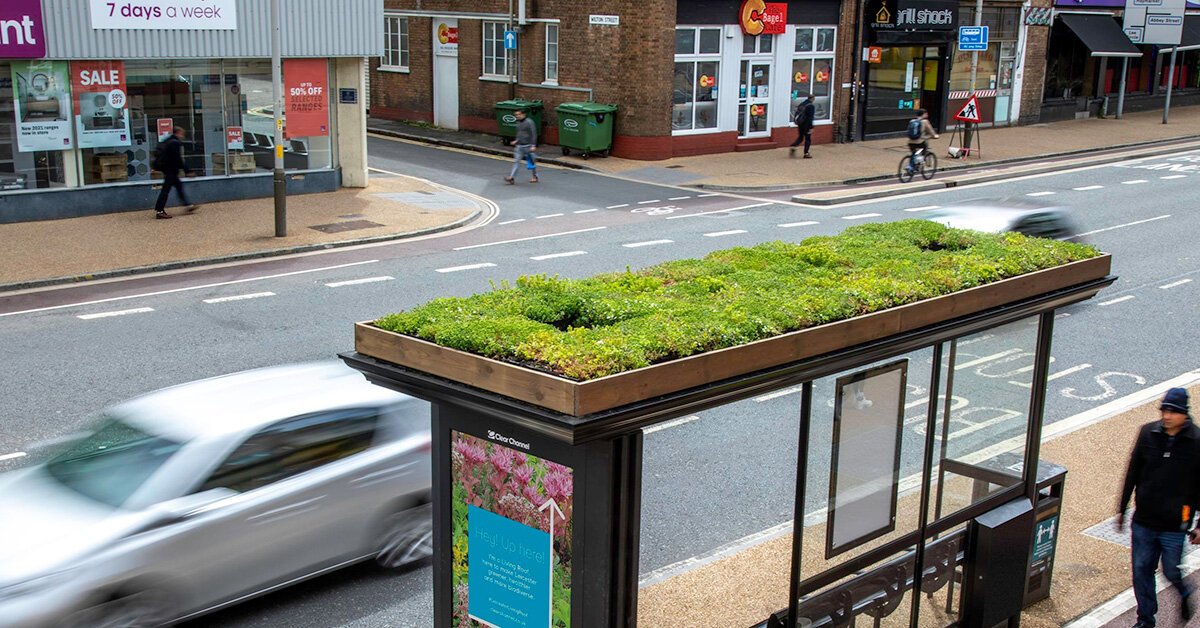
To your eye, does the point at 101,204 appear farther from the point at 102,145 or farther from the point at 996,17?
the point at 996,17

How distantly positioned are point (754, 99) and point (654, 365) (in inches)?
1181

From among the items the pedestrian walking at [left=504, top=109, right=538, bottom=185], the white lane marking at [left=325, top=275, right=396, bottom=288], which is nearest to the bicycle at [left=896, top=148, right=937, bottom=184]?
the pedestrian walking at [left=504, top=109, right=538, bottom=185]

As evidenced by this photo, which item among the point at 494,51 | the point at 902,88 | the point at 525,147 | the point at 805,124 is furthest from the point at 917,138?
the point at 494,51

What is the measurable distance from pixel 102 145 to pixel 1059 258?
19.6m

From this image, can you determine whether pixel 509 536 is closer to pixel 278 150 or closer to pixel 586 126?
pixel 278 150

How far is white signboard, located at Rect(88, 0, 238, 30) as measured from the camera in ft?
72.8

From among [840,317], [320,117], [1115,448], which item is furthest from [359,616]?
[320,117]

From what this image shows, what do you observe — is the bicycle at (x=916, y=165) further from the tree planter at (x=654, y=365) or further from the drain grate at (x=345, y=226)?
the tree planter at (x=654, y=365)

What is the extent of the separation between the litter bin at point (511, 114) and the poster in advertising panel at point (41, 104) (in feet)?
44.8

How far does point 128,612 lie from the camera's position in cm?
752

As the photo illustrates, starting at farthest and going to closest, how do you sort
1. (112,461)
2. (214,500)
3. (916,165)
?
1. (916,165)
2. (112,461)
3. (214,500)

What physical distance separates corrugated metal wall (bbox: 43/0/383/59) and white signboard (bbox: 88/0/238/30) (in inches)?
4.1

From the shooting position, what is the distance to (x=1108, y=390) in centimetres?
1373

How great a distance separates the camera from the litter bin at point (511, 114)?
111 ft
